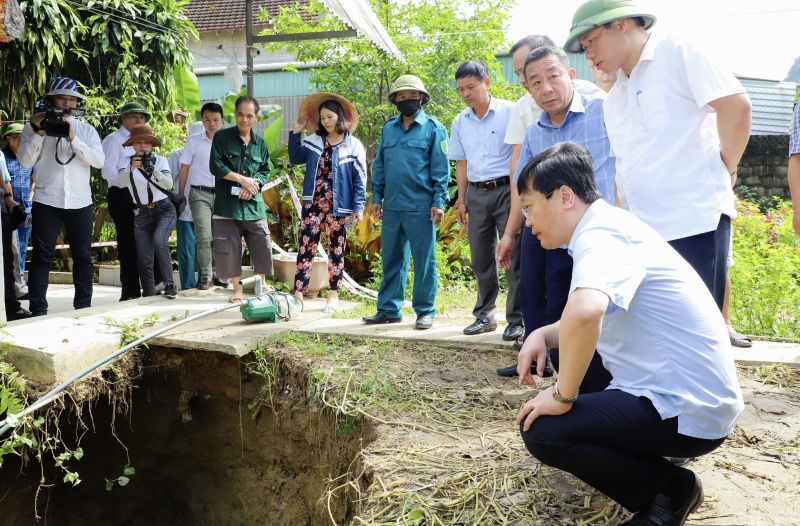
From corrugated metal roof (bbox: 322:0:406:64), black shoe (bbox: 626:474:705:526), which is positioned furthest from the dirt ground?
corrugated metal roof (bbox: 322:0:406:64)

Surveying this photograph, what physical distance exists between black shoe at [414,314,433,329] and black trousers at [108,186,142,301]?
2.84 metres

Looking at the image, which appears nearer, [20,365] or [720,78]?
[720,78]

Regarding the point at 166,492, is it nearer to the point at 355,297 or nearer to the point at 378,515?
the point at 355,297

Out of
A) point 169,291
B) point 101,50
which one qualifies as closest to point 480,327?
point 169,291

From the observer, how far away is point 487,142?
4.24 m

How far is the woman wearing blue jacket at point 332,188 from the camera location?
5184mm

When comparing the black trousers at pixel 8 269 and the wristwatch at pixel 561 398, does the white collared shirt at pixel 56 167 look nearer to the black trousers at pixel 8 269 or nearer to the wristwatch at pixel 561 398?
the black trousers at pixel 8 269

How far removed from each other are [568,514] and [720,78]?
5.61 feet

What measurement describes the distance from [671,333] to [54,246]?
4.86 metres

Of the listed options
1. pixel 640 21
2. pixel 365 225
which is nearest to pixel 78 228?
pixel 365 225

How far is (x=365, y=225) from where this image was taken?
720 cm

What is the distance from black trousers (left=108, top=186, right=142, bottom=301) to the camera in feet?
18.1

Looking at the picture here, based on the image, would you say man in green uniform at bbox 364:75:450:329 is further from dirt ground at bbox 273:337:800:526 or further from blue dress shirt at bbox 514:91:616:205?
blue dress shirt at bbox 514:91:616:205

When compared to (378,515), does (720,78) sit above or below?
above
